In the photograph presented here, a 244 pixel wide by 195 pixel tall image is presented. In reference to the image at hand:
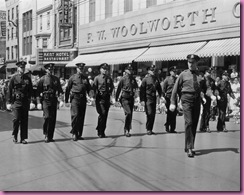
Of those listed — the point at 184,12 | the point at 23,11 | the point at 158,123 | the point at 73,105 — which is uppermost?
the point at 23,11

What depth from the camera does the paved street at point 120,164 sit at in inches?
210

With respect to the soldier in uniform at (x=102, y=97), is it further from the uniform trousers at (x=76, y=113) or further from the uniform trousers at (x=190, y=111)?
the uniform trousers at (x=190, y=111)

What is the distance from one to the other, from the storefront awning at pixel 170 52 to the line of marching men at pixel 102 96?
7.92 meters

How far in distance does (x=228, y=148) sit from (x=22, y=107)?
14.0ft

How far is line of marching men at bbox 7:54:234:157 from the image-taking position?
291 inches

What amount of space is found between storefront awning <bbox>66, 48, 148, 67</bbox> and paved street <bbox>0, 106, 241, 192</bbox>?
12.9m

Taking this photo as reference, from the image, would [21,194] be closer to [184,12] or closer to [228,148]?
[228,148]

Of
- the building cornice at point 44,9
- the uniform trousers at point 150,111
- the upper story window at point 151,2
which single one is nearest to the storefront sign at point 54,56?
the building cornice at point 44,9

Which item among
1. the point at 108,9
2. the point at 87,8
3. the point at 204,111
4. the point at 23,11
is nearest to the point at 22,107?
the point at 204,111

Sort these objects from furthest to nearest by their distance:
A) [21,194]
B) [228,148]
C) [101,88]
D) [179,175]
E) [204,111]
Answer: [204,111], [101,88], [228,148], [179,175], [21,194]

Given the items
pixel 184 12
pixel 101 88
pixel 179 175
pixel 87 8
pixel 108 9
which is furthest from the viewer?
pixel 87 8

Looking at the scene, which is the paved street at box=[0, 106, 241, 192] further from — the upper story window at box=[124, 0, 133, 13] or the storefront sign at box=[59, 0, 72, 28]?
the storefront sign at box=[59, 0, 72, 28]

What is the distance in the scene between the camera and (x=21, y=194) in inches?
195

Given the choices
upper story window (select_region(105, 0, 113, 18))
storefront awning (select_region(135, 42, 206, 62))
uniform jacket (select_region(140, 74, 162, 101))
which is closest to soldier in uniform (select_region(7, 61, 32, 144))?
uniform jacket (select_region(140, 74, 162, 101))
